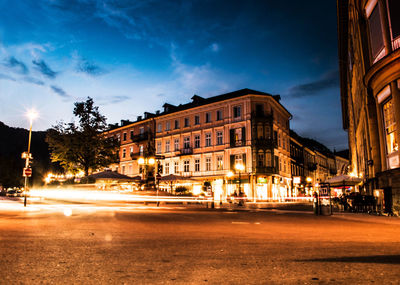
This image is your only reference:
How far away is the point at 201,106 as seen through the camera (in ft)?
153

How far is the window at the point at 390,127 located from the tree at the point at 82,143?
1439 inches

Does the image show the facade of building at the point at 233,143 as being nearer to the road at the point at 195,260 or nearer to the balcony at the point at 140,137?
the balcony at the point at 140,137

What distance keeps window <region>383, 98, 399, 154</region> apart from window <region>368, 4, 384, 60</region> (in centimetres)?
283

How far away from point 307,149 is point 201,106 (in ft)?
101

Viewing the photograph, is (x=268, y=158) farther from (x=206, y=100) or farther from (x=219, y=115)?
(x=206, y=100)

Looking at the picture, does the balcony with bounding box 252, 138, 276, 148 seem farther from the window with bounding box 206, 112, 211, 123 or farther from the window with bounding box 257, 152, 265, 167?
the window with bounding box 206, 112, 211, 123

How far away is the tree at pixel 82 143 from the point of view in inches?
1662

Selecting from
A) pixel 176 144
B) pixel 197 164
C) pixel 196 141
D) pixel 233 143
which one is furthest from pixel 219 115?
pixel 176 144

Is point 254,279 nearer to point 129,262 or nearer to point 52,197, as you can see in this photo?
point 129,262

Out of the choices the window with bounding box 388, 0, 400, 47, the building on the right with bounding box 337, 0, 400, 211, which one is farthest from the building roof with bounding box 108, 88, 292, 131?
the window with bounding box 388, 0, 400, 47

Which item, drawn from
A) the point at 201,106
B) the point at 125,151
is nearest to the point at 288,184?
the point at 201,106

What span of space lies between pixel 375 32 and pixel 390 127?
507 cm

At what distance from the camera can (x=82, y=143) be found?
139 feet

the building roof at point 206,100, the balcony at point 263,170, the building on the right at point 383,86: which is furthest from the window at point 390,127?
the building roof at point 206,100
